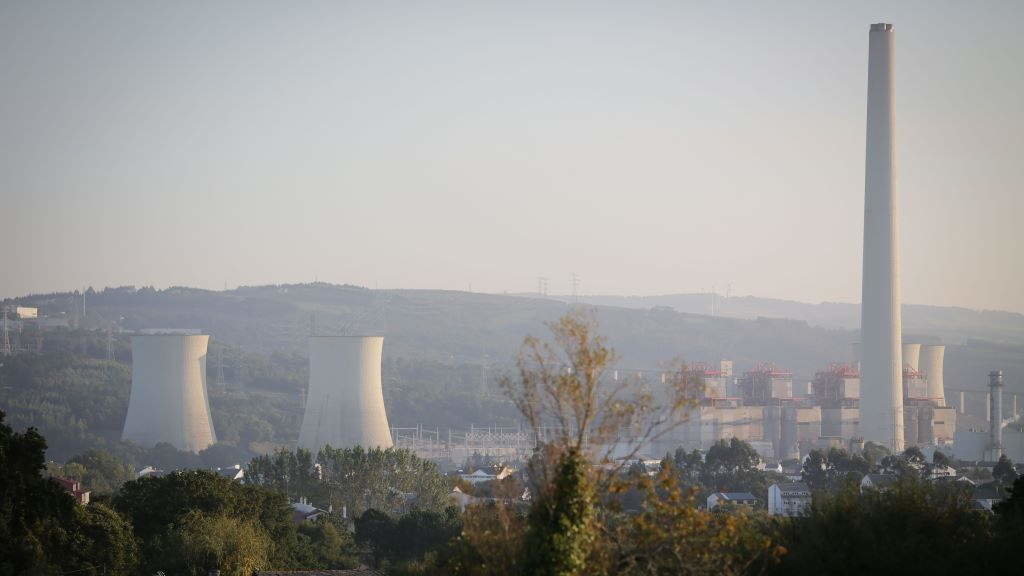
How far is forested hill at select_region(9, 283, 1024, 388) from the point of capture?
136 metres

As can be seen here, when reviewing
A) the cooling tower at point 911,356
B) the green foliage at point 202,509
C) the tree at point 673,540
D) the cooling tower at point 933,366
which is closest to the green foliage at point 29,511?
the green foliage at point 202,509

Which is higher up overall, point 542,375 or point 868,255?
point 868,255

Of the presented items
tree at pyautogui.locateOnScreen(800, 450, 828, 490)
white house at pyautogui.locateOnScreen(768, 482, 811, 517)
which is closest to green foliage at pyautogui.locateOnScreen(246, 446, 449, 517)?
white house at pyautogui.locateOnScreen(768, 482, 811, 517)

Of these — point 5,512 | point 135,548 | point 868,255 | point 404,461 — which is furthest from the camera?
point 868,255

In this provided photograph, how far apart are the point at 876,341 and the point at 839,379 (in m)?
18.6

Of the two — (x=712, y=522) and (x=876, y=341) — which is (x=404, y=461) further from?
(x=712, y=522)

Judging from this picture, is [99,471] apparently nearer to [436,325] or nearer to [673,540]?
[673,540]

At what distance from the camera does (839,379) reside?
237 feet

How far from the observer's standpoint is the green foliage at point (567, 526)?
10.8 metres

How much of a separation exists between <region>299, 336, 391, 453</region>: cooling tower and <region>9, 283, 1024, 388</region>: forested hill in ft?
270

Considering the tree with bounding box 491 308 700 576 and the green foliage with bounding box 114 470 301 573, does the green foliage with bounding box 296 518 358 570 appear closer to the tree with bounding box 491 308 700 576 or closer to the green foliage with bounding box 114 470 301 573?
the green foliage with bounding box 114 470 301 573

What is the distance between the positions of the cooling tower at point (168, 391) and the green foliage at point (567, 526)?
37683 mm

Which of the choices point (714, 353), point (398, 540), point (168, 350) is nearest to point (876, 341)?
point (168, 350)

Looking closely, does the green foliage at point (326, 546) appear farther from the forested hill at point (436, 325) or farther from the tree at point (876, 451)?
the forested hill at point (436, 325)
